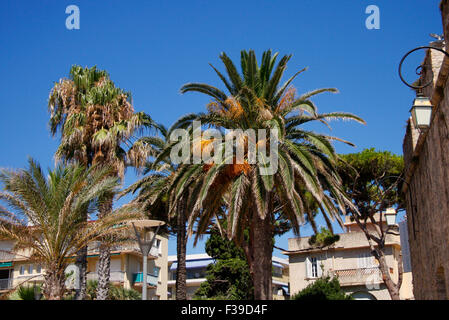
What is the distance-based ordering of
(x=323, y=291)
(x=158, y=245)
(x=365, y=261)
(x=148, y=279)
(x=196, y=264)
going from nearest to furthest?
1. (x=323, y=291)
2. (x=365, y=261)
3. (x=148, y=279)
4. (x=158, y=245)
5. (x=196, y=264)

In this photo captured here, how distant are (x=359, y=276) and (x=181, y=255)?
15720mm

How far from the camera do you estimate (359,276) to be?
35.5 metres

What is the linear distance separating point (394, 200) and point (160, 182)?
12.3 meters

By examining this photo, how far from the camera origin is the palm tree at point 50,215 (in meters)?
17.3

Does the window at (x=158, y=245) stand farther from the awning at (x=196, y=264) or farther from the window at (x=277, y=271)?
the window at (x=277, y=271)

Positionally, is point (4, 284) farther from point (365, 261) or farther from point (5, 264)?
point (365, 261)

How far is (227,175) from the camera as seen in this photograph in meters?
18.2

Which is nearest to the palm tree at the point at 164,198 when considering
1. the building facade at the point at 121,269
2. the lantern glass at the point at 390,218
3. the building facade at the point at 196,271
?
the lantern glass at the point at 390,218

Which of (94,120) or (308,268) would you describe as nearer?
(94,120)

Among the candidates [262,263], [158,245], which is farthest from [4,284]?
[262,263]

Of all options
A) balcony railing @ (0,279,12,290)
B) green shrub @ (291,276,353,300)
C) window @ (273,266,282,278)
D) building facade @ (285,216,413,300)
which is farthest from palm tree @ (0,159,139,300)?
window @ (273,266,282,278)

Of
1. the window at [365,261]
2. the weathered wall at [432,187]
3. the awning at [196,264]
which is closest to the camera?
the weathered wall at [432,187]
